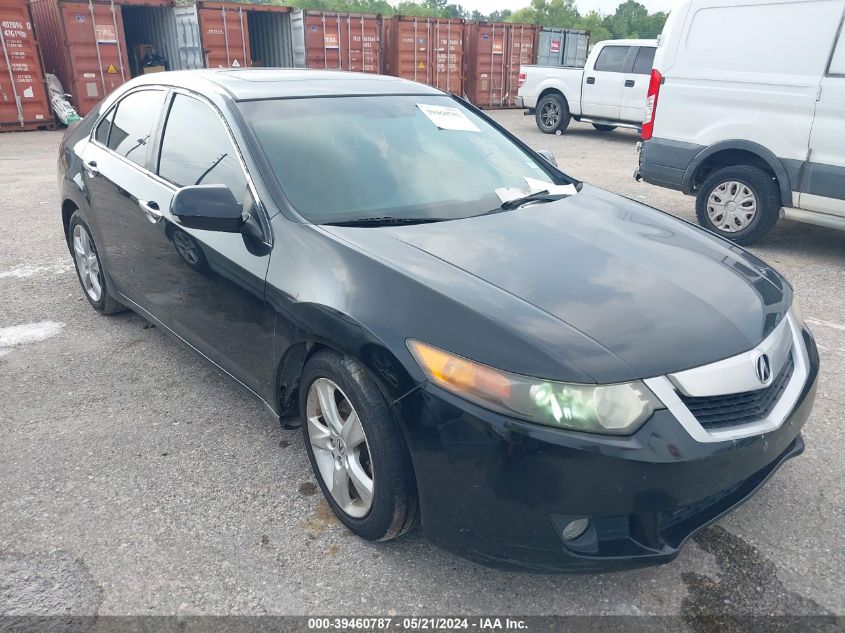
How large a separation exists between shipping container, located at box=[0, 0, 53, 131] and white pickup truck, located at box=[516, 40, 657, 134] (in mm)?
10480

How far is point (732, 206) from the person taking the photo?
19.9 feet

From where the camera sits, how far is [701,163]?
6.19 metres

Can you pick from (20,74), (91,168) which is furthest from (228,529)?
(20,74)

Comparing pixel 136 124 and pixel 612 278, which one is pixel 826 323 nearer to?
pixel 612 278

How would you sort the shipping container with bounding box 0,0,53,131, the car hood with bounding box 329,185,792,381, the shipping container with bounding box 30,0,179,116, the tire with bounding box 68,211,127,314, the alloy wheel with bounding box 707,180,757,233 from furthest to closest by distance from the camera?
the shipping container with bounding box 30,0,179,116, the shipping container with bounding box 0,0,53,131, the alloy wheel with bounding box 707,180,757,233, the tire with bounding box 68,211,127,314, the car hood with bounding box 329,185,792,381

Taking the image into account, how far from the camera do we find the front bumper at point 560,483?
185cm

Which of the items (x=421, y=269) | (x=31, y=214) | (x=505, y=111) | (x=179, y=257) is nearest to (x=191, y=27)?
(x=505, y=111)

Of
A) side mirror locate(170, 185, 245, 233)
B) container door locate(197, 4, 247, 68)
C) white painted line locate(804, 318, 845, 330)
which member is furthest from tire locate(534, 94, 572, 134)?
side mirror locate(170, 185, 245, 233)

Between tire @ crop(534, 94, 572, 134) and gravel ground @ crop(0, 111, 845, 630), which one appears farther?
tire @ crop(534, 94, 572, 134)

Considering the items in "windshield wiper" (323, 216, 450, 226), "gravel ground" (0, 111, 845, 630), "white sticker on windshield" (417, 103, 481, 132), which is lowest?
"gravel ground" (0, 111, 845, 630)

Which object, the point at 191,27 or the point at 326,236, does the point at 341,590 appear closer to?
the point at 326,236

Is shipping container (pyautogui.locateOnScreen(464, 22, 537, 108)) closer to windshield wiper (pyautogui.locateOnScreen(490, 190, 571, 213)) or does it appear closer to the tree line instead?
windshield wiper (pyautogui.locateOnScreen(490, 190, 571, 213))

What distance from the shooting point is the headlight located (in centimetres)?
186

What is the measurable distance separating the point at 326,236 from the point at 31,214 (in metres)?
6.25
